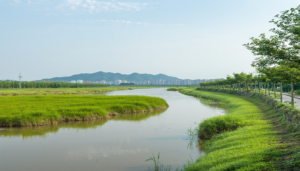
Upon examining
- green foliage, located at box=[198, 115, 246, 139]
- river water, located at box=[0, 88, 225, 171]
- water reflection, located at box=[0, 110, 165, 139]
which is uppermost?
green foliage, located at box=[198, 115, 246, 139]

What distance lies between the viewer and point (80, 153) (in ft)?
31.7

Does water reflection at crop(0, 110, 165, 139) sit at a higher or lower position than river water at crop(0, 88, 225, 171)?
higher

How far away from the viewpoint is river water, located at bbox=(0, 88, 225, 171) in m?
8.42

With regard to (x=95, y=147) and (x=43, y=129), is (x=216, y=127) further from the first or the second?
(x=43, y=129)

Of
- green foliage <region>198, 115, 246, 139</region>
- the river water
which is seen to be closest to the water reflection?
the river water

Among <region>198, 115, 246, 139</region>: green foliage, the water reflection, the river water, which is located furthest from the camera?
the water reflection

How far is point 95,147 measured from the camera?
10.5m

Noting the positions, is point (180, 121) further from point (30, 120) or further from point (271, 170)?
point (271, 170)

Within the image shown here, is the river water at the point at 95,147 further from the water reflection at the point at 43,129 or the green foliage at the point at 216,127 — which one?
the green foliage at the point at 216,127

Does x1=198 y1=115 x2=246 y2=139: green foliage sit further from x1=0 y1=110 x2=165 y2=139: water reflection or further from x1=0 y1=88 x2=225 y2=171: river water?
x1=0 y1=110 x2=165 y2=139: water reflection

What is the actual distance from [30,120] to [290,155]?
14.9m

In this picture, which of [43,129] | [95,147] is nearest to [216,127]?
[95,147]

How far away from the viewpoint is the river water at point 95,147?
842cm

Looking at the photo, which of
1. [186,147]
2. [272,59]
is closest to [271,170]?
[272,59]
